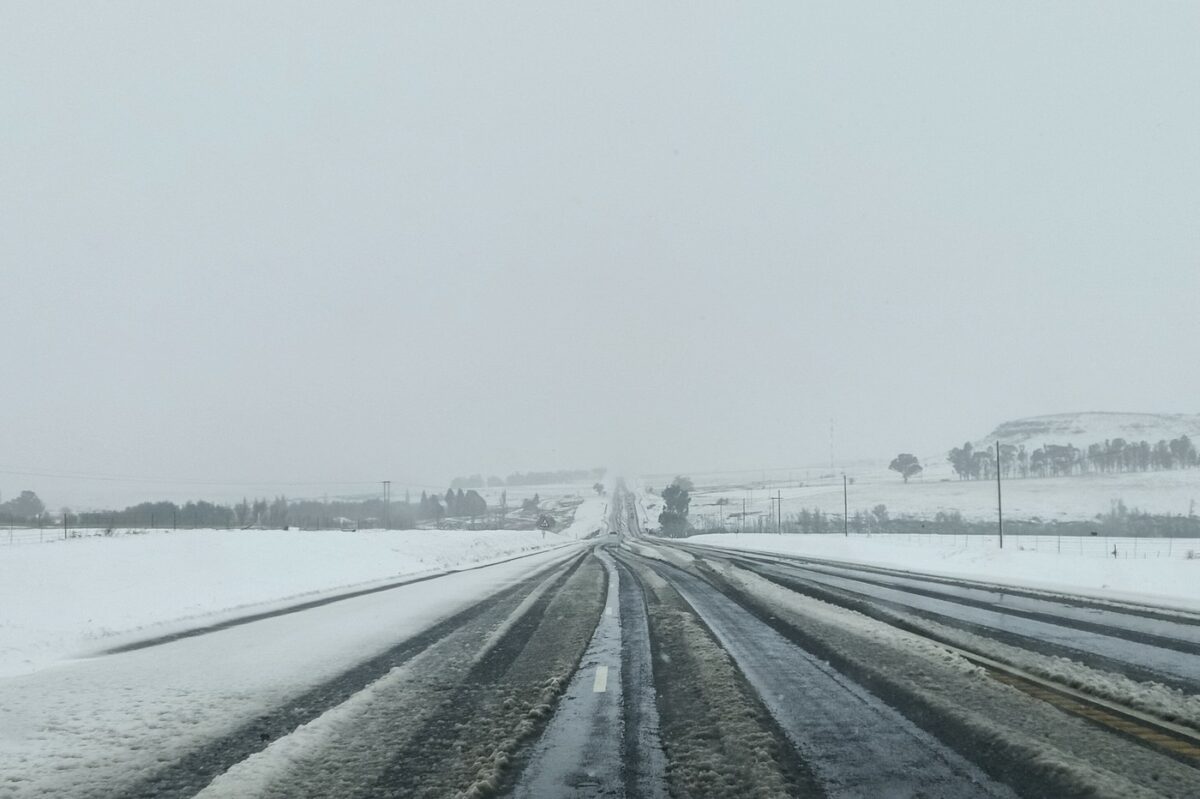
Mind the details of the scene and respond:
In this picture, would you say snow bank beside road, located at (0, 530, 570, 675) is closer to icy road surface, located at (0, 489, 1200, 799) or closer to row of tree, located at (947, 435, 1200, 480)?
icy road surface, located at (0, 489, 1200, 799)

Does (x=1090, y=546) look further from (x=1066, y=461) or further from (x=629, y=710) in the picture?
(x=1066, y=461)

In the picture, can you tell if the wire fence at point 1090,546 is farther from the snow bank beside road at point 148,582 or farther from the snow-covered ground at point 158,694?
the snow-covered ground at point 158,694

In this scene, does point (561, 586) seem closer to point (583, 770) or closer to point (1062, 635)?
point (1062, 635)

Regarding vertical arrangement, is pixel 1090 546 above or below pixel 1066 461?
below

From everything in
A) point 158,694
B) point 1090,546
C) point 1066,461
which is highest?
point 1066,461

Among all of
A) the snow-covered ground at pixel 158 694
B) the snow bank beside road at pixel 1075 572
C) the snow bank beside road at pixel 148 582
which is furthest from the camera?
the snow bank beside road at pixel 1075 572

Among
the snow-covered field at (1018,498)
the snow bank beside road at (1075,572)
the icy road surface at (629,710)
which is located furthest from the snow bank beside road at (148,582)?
the snow-covered field at (1018,498)

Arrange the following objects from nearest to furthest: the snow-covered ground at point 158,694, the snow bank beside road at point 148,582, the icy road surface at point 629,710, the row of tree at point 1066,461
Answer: the icy road surface at point 629,710
the snow-covered ground at point 158,694
the snow bank beside road at point 148,582
the row of tree at point 1066,461

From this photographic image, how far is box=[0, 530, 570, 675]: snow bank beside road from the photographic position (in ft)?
39.0

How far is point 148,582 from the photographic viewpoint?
17.0m

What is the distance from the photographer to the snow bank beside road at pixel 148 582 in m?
11.9

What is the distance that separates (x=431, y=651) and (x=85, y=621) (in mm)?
6991

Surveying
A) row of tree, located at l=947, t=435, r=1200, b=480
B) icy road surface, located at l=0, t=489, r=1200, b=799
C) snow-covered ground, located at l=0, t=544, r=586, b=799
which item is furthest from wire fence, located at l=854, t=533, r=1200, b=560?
row of tree, located at l=947, t=435, r=1200, b=480

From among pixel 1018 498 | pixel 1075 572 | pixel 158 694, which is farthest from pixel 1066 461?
pixel 158 694
